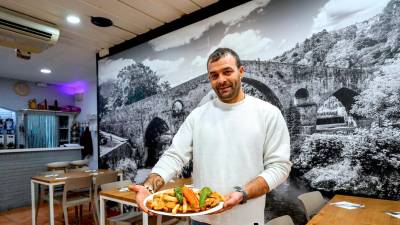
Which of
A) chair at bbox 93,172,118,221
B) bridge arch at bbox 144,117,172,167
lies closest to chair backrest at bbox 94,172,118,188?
chair at bbox 93,172,118,221

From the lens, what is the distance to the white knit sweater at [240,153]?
123 cm

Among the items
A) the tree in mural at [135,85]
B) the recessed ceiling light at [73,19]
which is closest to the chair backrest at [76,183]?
the tree in mural at [135,85]

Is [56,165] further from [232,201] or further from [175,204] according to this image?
[232,201]

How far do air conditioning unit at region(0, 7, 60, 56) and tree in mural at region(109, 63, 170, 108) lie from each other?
1.18m

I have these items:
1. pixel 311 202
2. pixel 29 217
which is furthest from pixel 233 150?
pixel 29 217

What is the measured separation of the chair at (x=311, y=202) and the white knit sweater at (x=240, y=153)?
3.30 feet

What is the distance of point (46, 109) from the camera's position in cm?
755

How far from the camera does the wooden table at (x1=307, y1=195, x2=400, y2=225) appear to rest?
1.70m

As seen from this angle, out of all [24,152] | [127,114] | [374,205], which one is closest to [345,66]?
[374,205]

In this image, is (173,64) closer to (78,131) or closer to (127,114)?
(127,114)

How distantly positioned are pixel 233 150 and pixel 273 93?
172cm

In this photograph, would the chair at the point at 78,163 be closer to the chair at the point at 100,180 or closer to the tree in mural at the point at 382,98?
A: the chair at the point at 100,180

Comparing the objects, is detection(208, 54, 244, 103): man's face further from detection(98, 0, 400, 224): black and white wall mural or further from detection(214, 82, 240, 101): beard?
detection(98, 0, 400, 224): black and white wall mural

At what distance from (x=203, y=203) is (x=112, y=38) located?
155 inches
